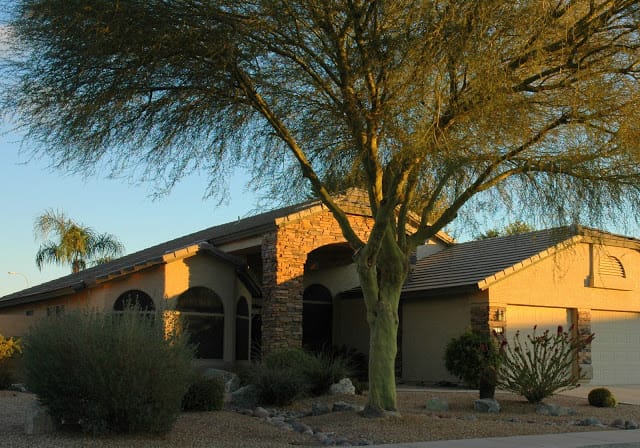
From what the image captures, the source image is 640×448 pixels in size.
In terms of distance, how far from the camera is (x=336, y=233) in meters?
23.7

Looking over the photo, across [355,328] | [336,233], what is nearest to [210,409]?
[336,233]

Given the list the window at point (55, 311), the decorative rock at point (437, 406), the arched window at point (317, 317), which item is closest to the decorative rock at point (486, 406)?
the decorative rock at point (437, 406)

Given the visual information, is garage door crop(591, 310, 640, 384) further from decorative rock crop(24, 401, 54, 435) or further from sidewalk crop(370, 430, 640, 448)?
decorative rock crop(24, 401, 54, 435)

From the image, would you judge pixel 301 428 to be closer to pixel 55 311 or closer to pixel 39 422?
pixel 39 422

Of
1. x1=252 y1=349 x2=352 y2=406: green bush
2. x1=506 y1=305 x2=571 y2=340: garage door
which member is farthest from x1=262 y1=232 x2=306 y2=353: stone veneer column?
x1=506 y1=305 x2=571 y2=340: garage door

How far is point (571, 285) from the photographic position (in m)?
23.6

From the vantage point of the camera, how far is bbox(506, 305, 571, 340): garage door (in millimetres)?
22334

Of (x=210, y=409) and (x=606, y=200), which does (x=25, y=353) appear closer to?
(x=210, y=409)

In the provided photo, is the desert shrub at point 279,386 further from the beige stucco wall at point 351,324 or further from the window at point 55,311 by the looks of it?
the beige stucco wall at point 351,324

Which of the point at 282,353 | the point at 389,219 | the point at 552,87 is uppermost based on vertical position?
the point at 552,87

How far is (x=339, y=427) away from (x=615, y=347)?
1532 cm

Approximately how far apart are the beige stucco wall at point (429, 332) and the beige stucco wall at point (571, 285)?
1346 mm

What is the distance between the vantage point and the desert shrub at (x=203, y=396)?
13.8 meters

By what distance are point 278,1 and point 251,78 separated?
1.61 metres
